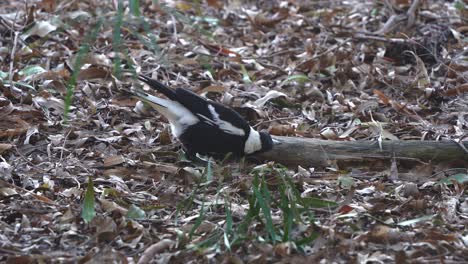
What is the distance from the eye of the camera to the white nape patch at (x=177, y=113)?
3777mm

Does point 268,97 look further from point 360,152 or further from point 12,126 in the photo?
point 12,126

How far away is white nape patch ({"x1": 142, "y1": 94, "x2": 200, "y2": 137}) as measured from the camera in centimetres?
378

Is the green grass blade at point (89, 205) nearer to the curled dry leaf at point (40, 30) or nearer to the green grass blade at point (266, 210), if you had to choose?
the green grass blade at point (266, 210)

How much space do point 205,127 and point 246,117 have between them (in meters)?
0.60

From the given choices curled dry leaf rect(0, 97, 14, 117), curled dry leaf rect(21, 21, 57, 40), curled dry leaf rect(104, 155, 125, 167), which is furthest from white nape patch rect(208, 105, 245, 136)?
curled dry leaf rect(21, 21, 57, 40)

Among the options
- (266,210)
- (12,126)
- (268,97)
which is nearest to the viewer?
(266,210)

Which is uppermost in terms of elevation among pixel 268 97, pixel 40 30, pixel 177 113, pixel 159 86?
pixel 159 86

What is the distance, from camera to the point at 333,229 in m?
3.04

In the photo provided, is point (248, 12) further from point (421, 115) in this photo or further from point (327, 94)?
point (421, 115)

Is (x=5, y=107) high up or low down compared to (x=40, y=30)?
up

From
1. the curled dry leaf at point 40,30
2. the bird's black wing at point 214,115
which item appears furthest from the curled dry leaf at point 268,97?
the curled dry leaf at point 40,30

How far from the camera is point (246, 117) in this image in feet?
14.3

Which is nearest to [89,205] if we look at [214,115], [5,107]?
[214,115]

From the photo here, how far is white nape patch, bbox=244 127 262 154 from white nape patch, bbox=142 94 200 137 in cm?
24
